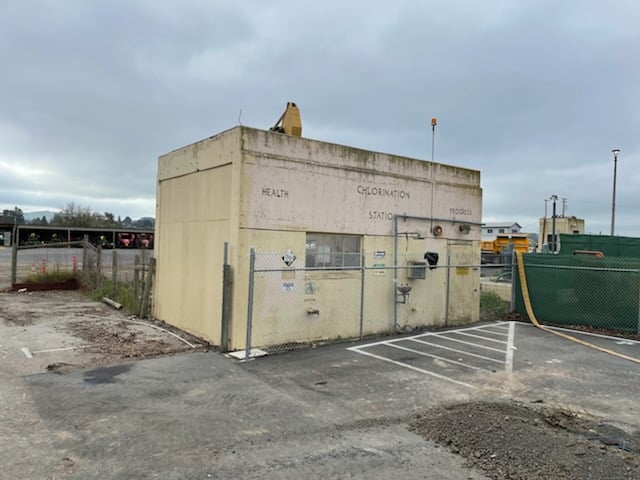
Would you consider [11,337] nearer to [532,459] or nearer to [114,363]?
[114,363]

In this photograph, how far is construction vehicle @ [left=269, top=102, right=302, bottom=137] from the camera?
963 cm

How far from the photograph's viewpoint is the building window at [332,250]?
31.2 ft

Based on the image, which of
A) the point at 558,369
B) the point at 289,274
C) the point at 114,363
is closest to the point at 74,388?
the point at 114,363

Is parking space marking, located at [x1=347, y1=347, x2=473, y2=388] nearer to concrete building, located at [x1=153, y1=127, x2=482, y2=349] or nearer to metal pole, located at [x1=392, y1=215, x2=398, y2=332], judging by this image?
concrete building, located at [x1=153, y1=127, x2=482, y2=349]

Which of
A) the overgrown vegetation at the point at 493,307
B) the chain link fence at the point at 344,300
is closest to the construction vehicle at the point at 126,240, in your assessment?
the overgrown vegetation at the point at 493,307

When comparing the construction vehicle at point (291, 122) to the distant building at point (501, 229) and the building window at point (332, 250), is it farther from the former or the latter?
the distant building at point (501, 229)

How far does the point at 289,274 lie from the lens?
9.03m

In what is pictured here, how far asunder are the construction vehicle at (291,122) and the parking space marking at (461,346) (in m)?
4.69

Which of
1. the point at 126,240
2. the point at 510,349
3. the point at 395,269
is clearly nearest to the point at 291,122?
the point at 395,269

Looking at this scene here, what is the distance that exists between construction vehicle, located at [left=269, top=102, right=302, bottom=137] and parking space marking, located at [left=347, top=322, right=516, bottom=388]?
15.4ft

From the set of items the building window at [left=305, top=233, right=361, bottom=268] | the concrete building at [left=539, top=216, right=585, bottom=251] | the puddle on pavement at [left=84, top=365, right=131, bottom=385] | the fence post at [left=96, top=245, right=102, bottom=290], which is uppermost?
the concrete building at [left=539, top=216, right=585, bottom=251]

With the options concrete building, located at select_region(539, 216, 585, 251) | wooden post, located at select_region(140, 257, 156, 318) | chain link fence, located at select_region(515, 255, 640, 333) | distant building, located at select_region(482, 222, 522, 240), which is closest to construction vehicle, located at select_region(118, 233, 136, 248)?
distant building, located at select_region(482, 222, 522, 240)

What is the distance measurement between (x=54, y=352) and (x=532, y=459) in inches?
299

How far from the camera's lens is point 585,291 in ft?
40.5
